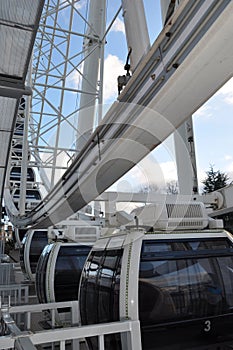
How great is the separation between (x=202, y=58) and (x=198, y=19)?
15 cm

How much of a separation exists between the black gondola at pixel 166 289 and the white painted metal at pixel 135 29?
4.62 ft

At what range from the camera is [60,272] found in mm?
5051

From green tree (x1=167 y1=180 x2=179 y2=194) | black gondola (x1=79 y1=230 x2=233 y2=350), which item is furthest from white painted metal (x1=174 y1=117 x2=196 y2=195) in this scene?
black gondola (x1=79 y1=230 x2=233 y2=350)

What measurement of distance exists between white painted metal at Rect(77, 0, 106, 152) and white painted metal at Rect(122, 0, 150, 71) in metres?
5.00

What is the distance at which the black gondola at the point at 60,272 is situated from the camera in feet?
16.2

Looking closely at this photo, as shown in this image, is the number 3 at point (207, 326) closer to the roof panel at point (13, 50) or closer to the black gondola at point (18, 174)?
the roof panel at point (13, 50)

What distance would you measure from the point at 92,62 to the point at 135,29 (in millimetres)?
5701

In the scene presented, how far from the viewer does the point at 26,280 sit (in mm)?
9148

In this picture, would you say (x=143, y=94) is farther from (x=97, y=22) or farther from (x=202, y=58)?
(x=97, y=22)

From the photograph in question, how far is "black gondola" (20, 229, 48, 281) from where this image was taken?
29.7 feet

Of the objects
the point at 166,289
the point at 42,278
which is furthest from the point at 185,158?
the point at 42,278

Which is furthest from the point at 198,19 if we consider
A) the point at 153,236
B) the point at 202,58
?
the point at 153,236

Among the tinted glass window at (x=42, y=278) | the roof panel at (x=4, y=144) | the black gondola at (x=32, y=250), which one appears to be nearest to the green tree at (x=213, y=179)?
the black gondola at (x=32, y=250)

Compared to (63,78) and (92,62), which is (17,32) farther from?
(63,78)
